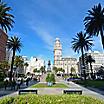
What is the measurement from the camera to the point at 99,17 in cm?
4200

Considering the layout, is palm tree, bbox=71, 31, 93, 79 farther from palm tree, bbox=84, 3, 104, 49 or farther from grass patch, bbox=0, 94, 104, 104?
grass patch, bbox=0, 94, 104, 104

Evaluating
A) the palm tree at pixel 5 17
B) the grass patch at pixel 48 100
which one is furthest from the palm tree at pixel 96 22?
the grass patch at pixel 48 100

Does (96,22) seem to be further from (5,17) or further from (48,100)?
(48,100)

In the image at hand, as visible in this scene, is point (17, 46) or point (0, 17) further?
point (17, 46)

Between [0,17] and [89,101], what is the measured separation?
31.9 meters

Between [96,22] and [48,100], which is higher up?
[96,22]

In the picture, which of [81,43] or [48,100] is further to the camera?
[81,43]

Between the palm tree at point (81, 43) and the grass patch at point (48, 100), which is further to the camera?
the palm tree at point (81, 43)

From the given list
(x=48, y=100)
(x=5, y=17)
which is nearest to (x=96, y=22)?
(x=5, y=17)

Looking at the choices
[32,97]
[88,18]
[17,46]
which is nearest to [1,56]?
[17,46]

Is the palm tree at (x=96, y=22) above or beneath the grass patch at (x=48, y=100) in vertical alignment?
above

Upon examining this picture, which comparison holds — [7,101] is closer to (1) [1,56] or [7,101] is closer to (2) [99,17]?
(2) [99,17]

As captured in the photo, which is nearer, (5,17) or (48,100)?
(48,100)

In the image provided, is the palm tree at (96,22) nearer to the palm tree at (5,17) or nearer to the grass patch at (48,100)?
the palm tree at (5,17)
